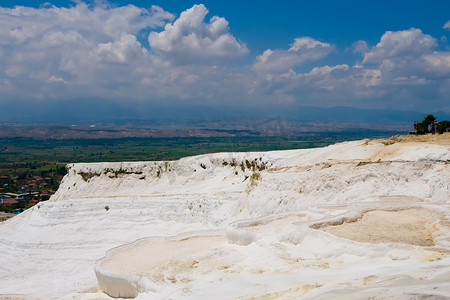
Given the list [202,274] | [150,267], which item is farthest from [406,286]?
[150,267]

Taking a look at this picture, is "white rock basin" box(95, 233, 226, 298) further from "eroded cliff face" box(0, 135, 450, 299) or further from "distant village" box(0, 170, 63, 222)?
"distant village" box(0, 170, 63, 222)

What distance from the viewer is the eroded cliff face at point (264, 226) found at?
8.11 m

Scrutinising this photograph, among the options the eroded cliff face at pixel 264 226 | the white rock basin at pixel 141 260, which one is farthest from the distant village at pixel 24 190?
the white rock basin at pixel 141 260

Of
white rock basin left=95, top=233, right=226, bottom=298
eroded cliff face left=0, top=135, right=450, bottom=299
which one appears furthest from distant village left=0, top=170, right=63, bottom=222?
white rock basin left=95, top=233, right=226, bottom=298

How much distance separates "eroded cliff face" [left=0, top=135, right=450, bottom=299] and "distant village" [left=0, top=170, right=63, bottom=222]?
115ft

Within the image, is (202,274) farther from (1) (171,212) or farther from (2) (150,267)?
(1) (171,212)

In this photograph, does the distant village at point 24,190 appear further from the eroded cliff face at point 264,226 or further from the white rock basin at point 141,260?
the white rock basin at point 141,260

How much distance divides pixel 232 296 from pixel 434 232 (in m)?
5.67

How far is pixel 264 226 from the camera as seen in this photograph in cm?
1201

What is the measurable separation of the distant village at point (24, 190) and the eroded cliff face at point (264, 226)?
3520cm

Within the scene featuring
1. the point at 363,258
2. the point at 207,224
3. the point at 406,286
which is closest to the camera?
the point at 406,286

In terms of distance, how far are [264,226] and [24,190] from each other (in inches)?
2901

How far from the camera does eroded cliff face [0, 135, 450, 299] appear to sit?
811cm

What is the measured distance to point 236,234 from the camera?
35.1 feet
